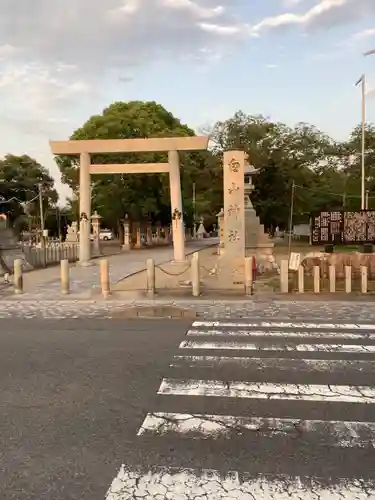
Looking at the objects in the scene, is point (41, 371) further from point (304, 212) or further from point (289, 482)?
point (304, 212)

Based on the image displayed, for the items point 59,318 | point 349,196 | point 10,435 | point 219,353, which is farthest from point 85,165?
point 349,196

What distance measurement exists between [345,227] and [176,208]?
9359 mm

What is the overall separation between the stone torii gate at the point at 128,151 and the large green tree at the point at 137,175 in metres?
12.9

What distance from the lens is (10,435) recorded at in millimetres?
3930

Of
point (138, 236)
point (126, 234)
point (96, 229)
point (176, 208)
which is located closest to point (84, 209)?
point (176, 208)

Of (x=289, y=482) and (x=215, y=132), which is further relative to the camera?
(x=215, y=132)

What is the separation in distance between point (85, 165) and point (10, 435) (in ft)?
66.2

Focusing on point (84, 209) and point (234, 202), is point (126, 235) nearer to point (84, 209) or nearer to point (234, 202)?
point (84, 209)

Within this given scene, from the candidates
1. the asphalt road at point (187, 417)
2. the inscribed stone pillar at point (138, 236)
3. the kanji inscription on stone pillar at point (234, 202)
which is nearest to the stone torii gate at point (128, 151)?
the kanji inscription on stone pillar at point (234, 202)

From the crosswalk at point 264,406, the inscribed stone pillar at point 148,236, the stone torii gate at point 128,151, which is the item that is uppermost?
the stone torii gate at point 128,151

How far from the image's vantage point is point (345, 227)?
1689cm

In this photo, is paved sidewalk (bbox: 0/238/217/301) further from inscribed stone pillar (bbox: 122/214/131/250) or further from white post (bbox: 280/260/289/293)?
inscribed stone pillar (bbox: 122/214/131/250)

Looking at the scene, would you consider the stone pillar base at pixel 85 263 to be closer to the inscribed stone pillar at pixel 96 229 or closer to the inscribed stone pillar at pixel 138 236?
the inscribed stone pillar at pixel 96 229

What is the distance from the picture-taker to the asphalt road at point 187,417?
3.15m
